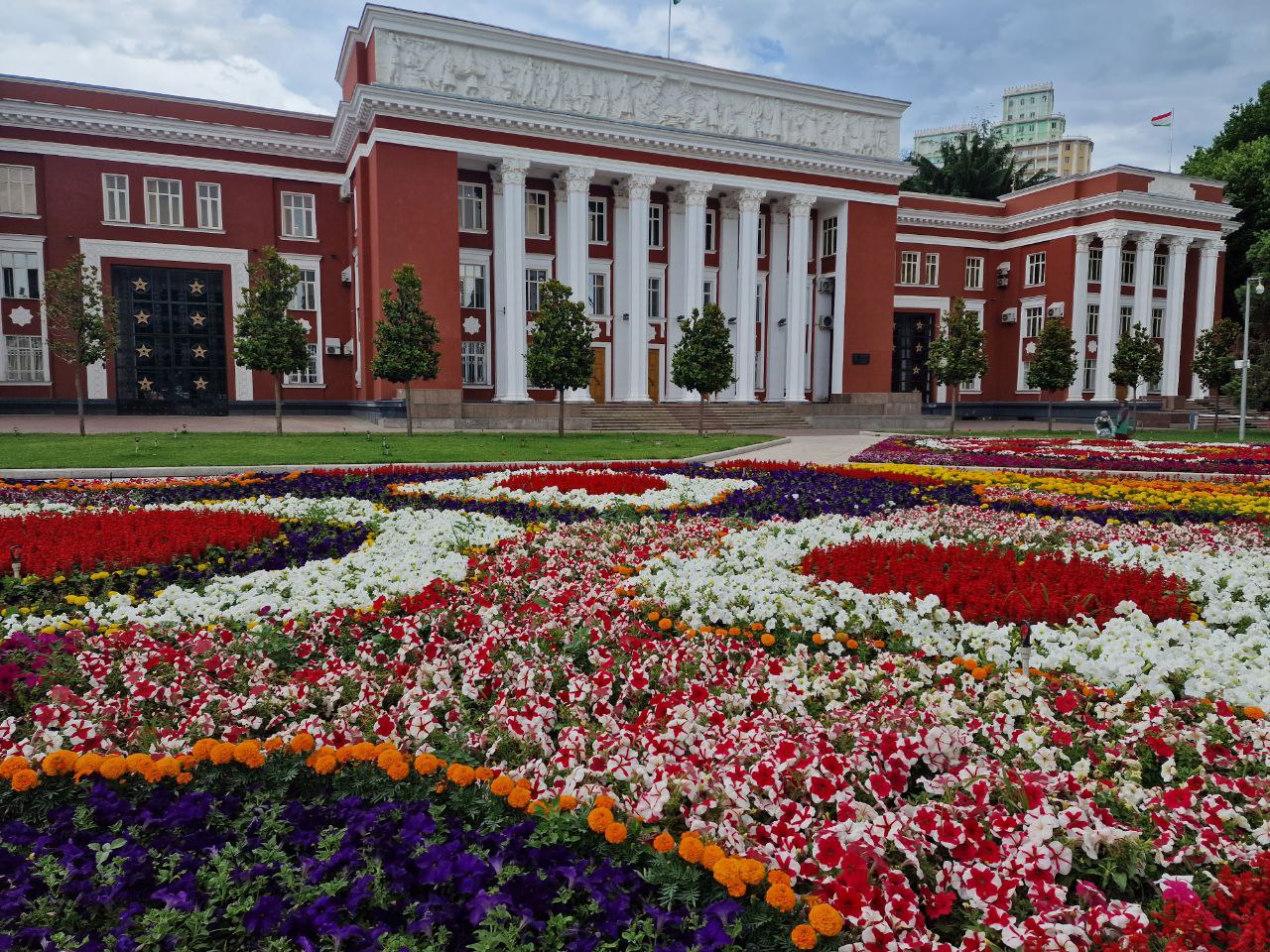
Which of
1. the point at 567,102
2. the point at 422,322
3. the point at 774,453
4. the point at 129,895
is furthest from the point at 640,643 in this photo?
the point at 567,102

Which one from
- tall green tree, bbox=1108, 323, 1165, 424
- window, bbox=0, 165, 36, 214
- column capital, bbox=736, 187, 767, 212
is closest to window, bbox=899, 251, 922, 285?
tall green tree, bbox=1108, 323, 1165, 424

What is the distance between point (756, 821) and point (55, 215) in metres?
38.9

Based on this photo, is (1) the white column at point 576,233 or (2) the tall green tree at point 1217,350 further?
(2) the tall green tree at point 1217,350

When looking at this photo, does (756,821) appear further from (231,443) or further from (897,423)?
(897,423)

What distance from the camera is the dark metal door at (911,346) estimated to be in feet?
158

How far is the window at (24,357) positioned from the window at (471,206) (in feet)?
58.2

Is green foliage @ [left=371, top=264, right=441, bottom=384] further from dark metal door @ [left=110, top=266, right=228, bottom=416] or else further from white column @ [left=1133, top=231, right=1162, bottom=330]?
white column @ [left=1133, top=231, right=1162, bottom=330]

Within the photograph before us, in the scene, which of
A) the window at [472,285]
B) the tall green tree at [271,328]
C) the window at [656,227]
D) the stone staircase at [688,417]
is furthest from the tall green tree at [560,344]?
the window at [656,227]

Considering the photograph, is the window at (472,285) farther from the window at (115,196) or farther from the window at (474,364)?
the window at (115,196)

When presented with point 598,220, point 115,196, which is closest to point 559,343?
point 598,220

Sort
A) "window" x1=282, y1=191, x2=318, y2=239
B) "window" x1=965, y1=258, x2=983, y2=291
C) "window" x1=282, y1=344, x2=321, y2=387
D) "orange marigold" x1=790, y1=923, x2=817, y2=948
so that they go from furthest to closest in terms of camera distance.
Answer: "window" x1=965, y1=258, x2=983, y2=291 < "window" x1=282, y1=344, x2=321, y2=387 < "window" x1=282, y1=191, x2=318, y2=239 < "orange marigold" x1=790, y1=923, x2=817, y2=948

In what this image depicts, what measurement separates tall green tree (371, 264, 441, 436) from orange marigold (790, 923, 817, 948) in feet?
80.7

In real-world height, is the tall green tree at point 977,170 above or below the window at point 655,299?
above

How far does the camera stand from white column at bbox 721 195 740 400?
129ft
